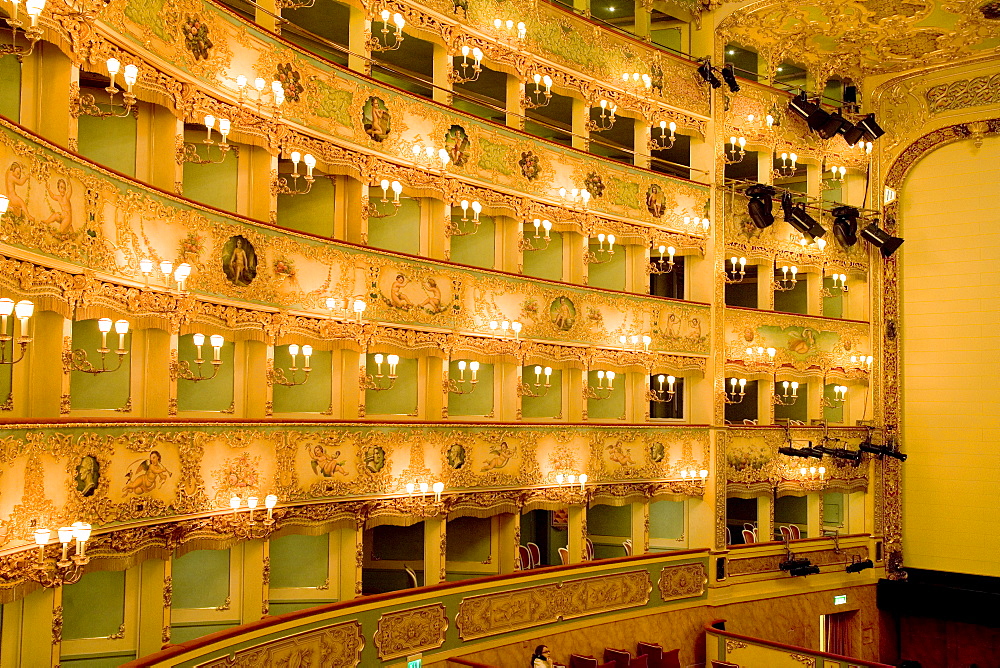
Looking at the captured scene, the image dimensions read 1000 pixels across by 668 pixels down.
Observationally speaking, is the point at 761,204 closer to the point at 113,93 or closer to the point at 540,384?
the point at 540,384

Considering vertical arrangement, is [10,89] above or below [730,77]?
below

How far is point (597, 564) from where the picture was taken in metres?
18.4

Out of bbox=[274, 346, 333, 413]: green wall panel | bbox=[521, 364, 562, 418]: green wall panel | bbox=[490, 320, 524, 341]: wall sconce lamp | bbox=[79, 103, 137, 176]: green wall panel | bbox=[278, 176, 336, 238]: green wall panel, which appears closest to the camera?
bbox=[79, 103, 137, 176]: green wall panel

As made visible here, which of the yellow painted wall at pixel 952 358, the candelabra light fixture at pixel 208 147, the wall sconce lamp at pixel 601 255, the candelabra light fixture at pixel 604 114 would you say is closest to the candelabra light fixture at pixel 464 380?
the wall sconce lamp at pixel 601 255

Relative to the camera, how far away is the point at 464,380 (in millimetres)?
17969

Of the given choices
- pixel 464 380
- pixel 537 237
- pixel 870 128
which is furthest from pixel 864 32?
pixel 464 380

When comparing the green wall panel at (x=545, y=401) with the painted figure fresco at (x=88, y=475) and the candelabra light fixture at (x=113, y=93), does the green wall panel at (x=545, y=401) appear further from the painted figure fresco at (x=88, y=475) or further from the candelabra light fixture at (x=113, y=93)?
the candelabra light fixture at (x=113, y=93)

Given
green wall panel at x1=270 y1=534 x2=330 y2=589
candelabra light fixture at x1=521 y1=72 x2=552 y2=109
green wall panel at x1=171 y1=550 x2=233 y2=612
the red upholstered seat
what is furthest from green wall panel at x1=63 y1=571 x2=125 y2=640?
candelabra light fixture at x1=521 y1=72 x2=552 y2=109

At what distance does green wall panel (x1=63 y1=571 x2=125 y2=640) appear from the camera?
11.7 m

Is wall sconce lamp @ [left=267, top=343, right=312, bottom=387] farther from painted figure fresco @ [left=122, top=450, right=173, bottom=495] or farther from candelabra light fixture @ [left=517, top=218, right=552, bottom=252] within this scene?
candelabra light fixture @ [left=517, top=218, right=552, bottom=252]

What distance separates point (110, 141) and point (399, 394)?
6.34 meters

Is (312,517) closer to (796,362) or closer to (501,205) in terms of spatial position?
(501,205)

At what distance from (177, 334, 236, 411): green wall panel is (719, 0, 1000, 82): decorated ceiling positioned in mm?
13744

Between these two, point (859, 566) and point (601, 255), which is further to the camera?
point (859, 566)
